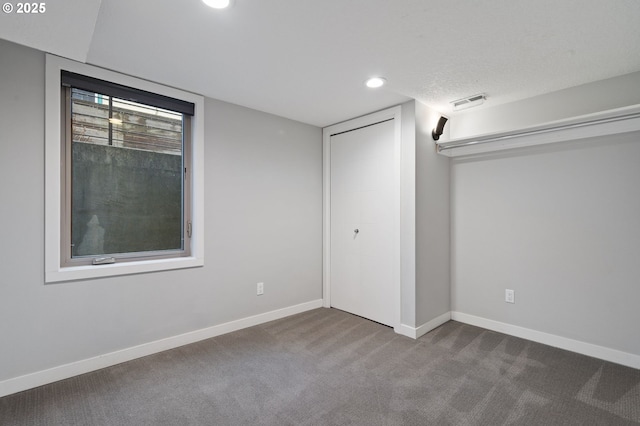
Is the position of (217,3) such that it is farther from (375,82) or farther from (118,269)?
(118,269)

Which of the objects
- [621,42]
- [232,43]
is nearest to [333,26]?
[232,43]

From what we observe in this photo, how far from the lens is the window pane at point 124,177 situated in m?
2.31

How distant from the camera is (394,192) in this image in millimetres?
3031

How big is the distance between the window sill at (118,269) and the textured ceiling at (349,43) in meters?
1.49

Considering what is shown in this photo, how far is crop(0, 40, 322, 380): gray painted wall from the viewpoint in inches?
77.2

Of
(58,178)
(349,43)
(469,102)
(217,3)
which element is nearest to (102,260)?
(58,178)

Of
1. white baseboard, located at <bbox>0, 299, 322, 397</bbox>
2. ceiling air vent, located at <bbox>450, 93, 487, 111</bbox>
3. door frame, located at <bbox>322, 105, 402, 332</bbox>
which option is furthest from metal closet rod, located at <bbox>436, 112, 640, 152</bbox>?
white baseboard, located at <bbox>0, 299, 322, 397</bbox>

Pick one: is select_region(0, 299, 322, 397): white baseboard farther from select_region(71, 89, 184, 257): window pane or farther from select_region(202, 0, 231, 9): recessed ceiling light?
select_region(202, 0, 231, 9): recessed ceiling light

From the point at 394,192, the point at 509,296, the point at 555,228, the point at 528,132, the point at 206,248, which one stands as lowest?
the point at 509,296

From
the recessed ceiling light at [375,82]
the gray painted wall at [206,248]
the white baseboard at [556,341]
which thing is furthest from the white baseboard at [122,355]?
the recessed ceiling light at [375,82]

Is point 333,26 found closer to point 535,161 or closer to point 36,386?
point 535,161

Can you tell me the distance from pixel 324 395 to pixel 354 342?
33.4 inches

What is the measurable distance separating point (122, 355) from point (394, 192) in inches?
110

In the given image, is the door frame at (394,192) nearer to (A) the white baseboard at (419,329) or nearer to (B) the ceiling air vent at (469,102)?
(A) the white baseboard at (419,329)
